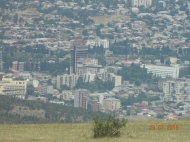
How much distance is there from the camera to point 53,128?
12281 millimetres

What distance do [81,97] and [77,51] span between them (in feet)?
88.9

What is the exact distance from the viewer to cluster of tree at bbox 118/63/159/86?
10356cm

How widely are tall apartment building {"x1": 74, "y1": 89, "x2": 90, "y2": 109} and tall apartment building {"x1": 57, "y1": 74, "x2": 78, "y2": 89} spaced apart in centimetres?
447

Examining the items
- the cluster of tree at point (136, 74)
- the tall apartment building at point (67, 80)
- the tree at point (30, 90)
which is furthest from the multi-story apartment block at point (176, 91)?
the tree at point (30, 90)

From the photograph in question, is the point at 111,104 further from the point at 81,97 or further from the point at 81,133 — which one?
the point at 81,133

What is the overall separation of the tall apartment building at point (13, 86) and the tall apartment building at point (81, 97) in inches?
213

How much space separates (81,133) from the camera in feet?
38.3

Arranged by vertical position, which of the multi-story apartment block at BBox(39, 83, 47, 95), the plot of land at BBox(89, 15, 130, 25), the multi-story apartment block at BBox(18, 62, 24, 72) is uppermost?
the plot of land at BBox(89, 15, 130, 25)

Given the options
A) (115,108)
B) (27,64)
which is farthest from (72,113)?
(27,64)

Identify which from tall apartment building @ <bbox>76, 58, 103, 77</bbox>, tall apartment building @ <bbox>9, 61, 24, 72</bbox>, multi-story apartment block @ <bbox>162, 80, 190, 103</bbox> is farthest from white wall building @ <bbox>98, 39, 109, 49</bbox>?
multi-story apartment block @ <bbox>162, 80, 190, 103</bbox>

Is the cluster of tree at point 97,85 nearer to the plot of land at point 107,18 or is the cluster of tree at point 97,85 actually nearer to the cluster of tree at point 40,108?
the plot of land at point 107,18

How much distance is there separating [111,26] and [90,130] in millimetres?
118794

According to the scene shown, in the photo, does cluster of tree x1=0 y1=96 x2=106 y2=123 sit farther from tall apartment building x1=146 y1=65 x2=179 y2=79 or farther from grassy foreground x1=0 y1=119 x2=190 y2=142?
tall apartment building x1=146 y1=65 x2=179 y2=79

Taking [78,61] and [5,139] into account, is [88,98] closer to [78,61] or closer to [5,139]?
[78,61]
